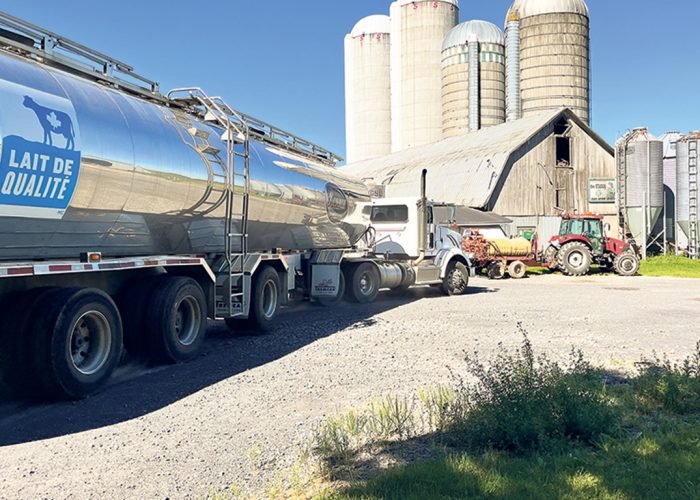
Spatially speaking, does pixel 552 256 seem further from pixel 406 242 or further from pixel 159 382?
pixel 159 382

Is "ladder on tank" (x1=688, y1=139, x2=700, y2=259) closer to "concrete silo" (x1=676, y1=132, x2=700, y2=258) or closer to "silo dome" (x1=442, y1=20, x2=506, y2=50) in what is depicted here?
"concrete silo" (x1=676, y1=132, x2=700, y2=258)

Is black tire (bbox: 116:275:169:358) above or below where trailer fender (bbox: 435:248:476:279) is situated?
below

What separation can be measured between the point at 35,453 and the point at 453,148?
3907 cm

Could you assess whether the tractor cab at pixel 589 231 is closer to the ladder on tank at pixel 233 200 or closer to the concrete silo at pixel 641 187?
the concrete silo at pixel 641 187

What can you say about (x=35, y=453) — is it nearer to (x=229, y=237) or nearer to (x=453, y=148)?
(x=229, y=237)

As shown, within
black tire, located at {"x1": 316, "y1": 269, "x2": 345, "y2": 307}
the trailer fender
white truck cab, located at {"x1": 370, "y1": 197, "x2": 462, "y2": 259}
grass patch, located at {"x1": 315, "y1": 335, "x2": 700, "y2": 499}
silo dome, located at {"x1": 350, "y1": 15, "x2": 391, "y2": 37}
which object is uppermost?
silo dome, located at {"x1": 350, "y1": 15, "x2": 391, "y2": 37}

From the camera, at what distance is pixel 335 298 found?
14.9 metres

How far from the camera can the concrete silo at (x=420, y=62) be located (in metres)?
53.7

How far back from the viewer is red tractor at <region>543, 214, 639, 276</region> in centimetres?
2575

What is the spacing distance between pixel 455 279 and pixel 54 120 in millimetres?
14023

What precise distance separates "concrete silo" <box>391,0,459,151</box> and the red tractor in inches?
1108

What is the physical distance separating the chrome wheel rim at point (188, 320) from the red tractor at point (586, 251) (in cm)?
2018

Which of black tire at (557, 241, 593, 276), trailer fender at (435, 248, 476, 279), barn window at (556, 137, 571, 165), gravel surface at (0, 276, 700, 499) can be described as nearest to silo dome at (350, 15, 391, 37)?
barn window at (556, 137, 571, 165)

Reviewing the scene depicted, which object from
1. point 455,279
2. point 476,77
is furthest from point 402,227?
point 476,77
